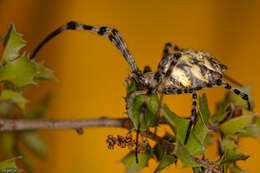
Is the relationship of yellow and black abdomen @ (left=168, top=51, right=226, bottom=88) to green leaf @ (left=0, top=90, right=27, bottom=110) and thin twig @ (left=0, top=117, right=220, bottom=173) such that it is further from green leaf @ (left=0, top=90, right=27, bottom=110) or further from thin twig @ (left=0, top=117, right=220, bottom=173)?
green leaf @ (left=0, top=90, right=27, bottom=110)

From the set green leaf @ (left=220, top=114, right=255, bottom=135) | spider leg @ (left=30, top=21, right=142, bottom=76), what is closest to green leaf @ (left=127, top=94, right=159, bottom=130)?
green leaf @ (left=220, top=114, right=255, bottom=135)

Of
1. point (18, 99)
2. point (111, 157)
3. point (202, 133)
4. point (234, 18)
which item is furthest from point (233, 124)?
point (234, 18)

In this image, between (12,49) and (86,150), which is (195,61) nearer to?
(12,49)

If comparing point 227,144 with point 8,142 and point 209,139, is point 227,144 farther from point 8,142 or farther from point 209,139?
point 8,142

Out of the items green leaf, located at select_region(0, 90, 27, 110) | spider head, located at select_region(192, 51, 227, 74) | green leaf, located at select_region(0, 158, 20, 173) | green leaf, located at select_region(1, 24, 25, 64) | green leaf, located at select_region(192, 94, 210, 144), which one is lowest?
green leaf, located at select_region(0, 158, 20, 173)

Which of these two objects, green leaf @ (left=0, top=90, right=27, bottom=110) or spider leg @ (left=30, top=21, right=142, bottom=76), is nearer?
green leaf @ (left=0, top=90, right=27, bottom=110)

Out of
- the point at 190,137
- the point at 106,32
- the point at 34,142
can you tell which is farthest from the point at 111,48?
the point at 190,137
